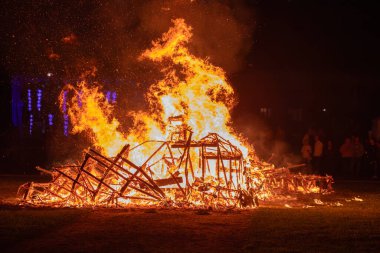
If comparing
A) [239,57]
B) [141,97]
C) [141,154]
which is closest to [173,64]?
[141,154]

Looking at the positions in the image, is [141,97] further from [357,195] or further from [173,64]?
[357,195]

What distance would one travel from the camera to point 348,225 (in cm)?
979

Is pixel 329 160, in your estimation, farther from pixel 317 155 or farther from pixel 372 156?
pixel 317 155

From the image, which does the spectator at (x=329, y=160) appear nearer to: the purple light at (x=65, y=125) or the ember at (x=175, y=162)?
the ember at (x=175, y=162)

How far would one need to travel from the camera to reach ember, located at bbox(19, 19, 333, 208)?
1222cm

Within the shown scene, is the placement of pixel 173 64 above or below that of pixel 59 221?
above

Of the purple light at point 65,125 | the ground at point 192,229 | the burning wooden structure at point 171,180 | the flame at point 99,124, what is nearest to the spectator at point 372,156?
the burning wooden structure at point 171,180

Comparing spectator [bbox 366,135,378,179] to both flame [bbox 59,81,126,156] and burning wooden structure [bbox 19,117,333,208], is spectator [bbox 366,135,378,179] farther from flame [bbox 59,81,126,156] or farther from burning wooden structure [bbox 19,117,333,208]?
flame [bbox 59,81,126,156]

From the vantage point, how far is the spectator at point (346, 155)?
819 inches

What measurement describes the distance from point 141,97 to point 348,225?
17033 millimetres

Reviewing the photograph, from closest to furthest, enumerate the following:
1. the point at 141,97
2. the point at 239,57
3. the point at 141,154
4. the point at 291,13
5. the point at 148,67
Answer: the point at 141,154
the point at 148,67
the point at 141,97
the point at 239,57
the point at 291,13

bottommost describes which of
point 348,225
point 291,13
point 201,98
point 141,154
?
point 348,225

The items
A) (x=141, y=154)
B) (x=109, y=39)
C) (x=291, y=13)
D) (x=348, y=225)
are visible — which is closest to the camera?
(x=348, y=225)

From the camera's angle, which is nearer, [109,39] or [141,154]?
[141,154]
